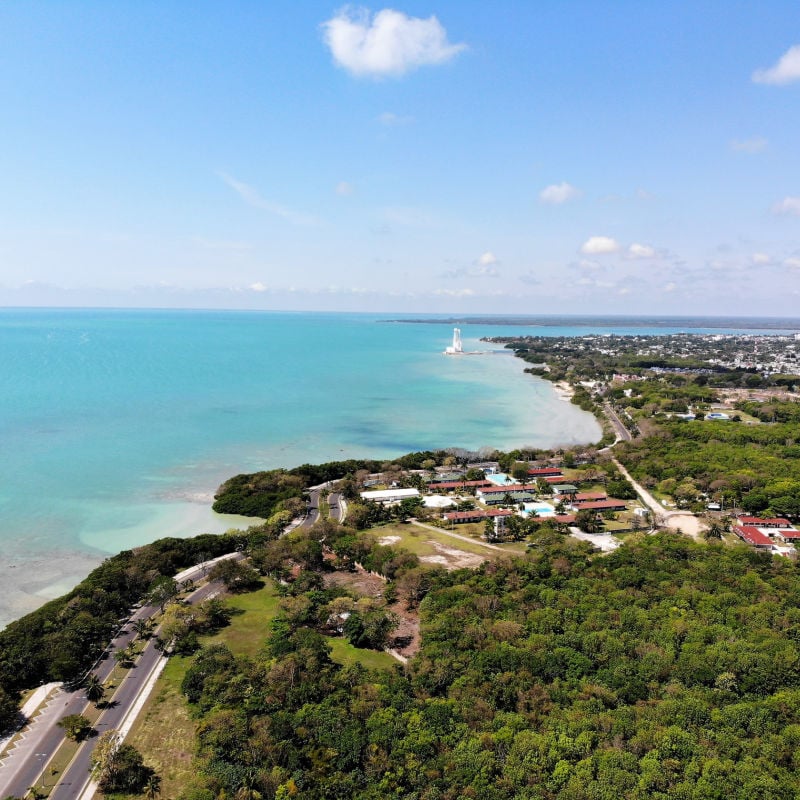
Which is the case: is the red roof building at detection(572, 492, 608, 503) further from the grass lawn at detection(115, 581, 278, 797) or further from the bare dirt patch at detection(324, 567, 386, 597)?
the grass lawn at detection(115, 581, 278, 797)

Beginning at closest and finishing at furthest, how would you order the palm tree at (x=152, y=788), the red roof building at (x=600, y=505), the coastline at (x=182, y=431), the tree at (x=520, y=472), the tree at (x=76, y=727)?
the palm tree at (x=152, y=788), the tree at (x=76, y=727), the coastline at (x=182, y=431), the red roof building at (x=600, y=505), the tree at (x=520, y=472)

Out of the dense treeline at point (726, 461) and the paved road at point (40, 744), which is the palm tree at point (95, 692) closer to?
the paved road at point (40, 744)

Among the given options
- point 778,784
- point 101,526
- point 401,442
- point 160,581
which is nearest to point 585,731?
point 778,784

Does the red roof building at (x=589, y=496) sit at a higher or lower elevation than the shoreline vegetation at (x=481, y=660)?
lower

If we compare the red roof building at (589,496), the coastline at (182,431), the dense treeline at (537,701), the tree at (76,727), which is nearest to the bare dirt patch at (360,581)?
the dense treeline at (537,701)

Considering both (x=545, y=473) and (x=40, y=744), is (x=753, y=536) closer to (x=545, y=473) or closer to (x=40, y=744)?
(x=545, y=473)

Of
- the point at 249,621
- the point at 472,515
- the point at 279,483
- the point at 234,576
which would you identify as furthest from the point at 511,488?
the point at 249,621
